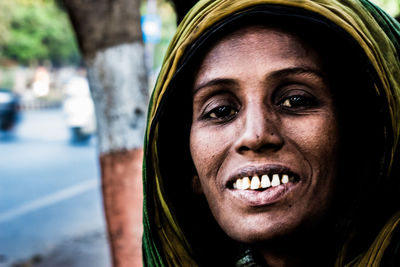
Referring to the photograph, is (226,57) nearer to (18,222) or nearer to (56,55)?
(18,222)

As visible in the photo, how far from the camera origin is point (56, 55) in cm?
4103

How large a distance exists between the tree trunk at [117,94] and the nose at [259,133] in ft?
6.01

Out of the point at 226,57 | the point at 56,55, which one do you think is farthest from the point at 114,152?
Answer: the point at 56,55

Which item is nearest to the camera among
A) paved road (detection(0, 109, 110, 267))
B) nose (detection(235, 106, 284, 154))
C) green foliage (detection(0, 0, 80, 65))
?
nose (detection(235, 106, 284, 154))

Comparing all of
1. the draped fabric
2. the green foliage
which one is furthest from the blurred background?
the green foliage

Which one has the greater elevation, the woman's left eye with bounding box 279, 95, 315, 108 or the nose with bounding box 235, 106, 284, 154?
the woman's left eye with bounding box 279, 95, 315, 108

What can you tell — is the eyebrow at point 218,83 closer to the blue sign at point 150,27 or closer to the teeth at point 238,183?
the teeth at point 238,183

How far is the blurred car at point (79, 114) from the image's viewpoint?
1302 centimetres

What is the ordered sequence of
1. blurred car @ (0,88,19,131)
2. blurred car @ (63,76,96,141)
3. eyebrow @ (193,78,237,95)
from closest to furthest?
eyebrow @ (193,78,237,95), blurred car @ (63,76,96,141), blurred car @ (0,88,19,131)

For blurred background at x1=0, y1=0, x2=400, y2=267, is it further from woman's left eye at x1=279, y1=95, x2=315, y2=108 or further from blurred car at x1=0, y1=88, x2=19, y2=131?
woman's left eye at x1=279, y1=95, x2=315, y2=108

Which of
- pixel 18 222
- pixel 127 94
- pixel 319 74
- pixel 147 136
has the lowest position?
pixel 18 222

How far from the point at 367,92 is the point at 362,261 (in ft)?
1.69

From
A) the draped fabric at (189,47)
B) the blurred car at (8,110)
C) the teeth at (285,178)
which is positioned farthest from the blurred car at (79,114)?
the teeth at (285,178)

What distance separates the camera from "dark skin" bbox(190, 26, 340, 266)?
1335 mm
